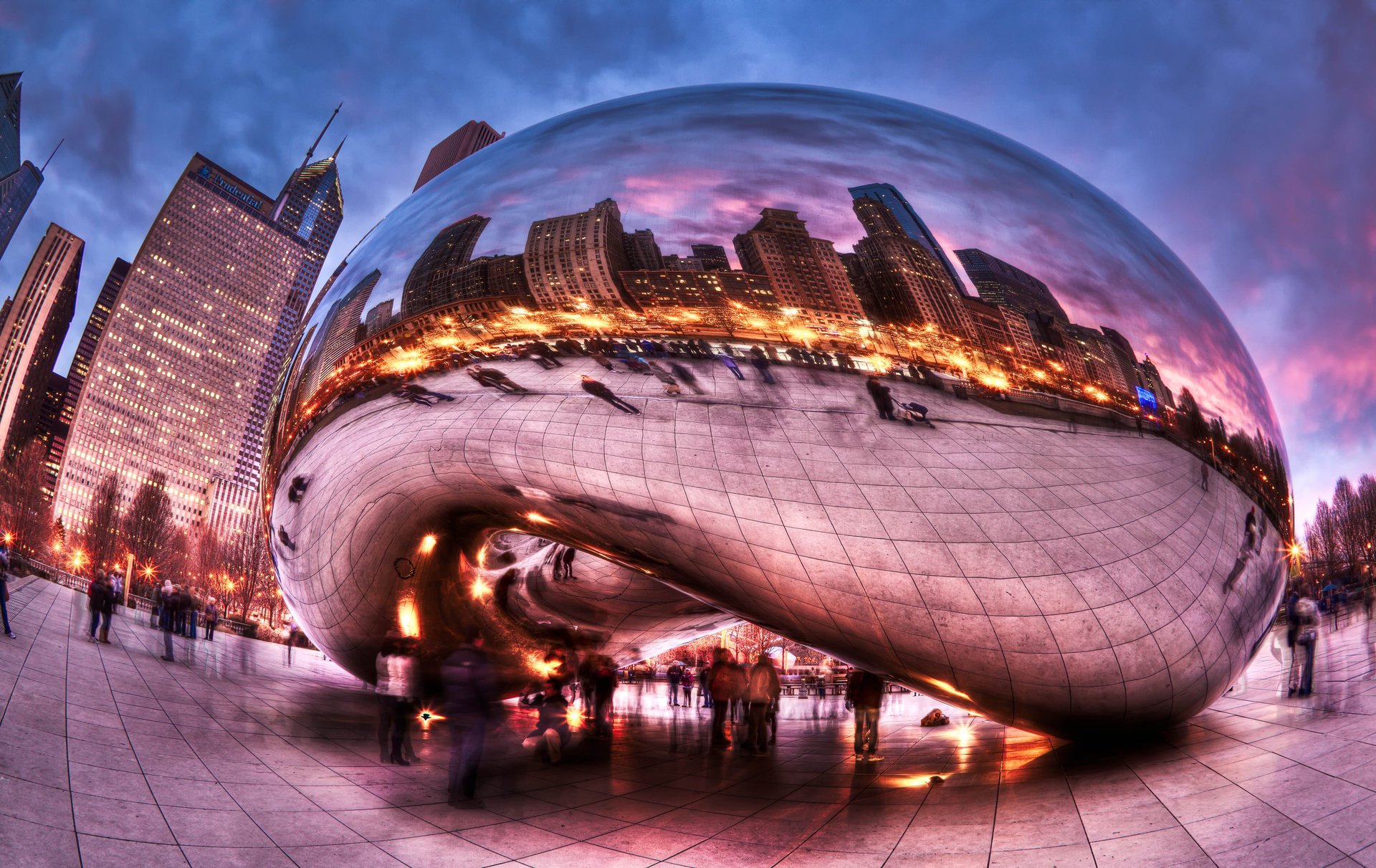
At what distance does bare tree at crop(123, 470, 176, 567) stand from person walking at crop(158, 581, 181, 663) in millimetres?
10596

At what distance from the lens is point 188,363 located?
139 metres

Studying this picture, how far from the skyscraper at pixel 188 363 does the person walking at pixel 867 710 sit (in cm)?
14161

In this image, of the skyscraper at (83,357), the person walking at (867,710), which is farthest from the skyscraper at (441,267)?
the skyscraper at (83,357)

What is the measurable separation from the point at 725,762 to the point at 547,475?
1448 mm

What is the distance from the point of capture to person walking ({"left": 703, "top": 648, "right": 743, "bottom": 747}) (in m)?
3.26

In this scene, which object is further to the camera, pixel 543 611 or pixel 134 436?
pixel 134 436

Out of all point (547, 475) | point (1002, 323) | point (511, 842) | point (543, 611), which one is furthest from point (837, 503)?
point (543, 611)

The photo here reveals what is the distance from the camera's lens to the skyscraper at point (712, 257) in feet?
6.83

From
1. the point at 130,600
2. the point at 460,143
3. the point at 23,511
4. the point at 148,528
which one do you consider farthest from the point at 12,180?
the point at 130,600

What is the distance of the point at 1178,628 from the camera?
7.73 ft

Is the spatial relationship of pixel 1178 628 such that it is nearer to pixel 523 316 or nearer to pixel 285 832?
pixel 523 316

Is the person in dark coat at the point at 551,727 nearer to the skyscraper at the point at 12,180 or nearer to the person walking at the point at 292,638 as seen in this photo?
the person walking at the point at 292,638

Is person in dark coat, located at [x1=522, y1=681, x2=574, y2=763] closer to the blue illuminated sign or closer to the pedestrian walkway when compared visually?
the pedestrian walkway

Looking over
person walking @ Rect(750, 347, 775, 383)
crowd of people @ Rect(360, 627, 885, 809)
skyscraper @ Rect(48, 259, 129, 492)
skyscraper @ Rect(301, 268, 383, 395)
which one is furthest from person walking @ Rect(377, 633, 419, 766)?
skyscraper @ Rect(48, 259, 129, 492)
